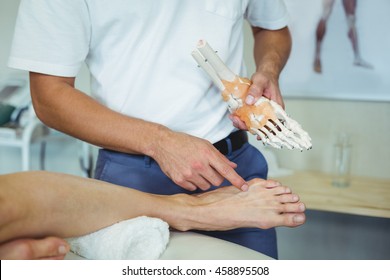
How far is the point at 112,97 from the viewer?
1302mm

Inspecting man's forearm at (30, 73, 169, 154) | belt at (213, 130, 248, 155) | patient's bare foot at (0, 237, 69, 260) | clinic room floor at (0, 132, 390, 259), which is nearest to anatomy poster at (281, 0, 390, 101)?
clinic room floor at (0, 132, 390, 259)

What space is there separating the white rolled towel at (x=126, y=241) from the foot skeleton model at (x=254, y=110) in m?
0.30

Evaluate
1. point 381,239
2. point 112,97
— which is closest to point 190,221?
point 112,97

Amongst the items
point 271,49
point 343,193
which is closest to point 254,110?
point 271,49

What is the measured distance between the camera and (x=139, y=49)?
1259 millimetres

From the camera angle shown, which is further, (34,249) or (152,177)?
(152,177)

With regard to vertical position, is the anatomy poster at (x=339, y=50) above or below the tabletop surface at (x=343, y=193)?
above

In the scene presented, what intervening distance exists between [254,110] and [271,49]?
39cm

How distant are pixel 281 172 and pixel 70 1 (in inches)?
56.2

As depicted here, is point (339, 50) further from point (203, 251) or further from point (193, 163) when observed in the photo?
point (203, 251)

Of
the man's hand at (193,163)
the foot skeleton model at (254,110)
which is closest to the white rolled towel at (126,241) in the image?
the man's hand at (193,163)

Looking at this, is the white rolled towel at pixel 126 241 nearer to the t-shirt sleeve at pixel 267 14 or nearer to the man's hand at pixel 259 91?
the man's hand at pixel 259 91

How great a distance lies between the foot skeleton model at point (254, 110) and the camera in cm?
117

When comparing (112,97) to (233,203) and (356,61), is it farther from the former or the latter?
(356,61)
